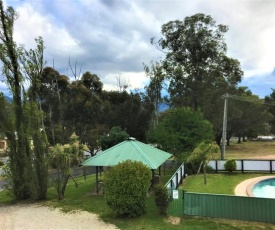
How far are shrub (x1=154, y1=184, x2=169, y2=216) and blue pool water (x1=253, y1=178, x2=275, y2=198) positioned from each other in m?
9.88

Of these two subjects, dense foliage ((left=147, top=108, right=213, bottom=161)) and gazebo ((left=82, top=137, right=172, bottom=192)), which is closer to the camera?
gazebo ((left=82, top=137, right=172, bottom=192))

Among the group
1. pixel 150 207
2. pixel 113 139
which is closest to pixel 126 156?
pixel 150 207

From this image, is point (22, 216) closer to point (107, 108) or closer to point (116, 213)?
point (116, 213)

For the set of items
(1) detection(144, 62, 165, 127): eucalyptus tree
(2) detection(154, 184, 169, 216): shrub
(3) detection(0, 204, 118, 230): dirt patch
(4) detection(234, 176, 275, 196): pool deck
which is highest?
(1) detection(144, 62, 165, 127): eucalyptus tree

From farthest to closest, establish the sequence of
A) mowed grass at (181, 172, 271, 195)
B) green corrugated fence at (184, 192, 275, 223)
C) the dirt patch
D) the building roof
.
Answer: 1. mowed grass at (181, 172, 271, 195)
2. the building roof
3. the dirt patch
4. green corrugated fence at (184, 192, 275, 223)

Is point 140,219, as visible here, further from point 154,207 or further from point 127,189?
point 154,207

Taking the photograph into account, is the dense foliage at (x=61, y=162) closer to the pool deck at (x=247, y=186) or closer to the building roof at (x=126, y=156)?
the building roof at (x=126, y=156)

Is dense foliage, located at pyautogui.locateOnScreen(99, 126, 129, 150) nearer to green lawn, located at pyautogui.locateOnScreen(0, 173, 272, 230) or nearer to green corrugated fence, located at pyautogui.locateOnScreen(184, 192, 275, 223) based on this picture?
green lawn, located at pyautogui.locateOnScreen(0, 173, 272, 230)

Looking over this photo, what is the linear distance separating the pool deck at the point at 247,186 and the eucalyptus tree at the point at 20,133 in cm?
1134

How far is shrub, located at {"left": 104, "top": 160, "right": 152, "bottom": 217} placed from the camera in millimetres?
12977

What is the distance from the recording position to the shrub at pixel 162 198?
12.8m

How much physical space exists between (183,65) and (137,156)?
30.4 metres

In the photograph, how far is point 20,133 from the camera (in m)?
17.5

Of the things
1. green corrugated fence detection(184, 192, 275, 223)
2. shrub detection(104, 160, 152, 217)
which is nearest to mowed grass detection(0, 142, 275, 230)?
green corrugated fence detection(184, 192, 275, 223)
